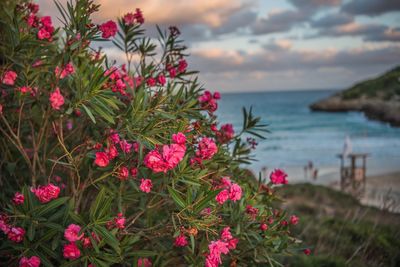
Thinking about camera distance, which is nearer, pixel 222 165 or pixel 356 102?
pixel 222 165

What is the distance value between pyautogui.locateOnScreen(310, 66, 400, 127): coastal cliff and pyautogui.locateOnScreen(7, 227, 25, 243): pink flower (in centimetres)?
4788

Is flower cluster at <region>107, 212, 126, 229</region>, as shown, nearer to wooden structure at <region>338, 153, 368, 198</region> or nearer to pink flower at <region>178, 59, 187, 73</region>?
pink flower at <region>178, 59, 187, 73</region>

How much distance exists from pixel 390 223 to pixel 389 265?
6.22 feet

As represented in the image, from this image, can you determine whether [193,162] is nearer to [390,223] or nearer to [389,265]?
[389,265]

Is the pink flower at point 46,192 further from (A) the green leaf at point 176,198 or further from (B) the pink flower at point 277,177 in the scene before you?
(B) the pink flower at point 277,177

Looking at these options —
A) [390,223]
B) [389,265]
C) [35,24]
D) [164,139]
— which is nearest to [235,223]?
[164,139]

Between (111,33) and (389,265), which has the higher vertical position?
(111,33)

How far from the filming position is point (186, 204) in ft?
7.94

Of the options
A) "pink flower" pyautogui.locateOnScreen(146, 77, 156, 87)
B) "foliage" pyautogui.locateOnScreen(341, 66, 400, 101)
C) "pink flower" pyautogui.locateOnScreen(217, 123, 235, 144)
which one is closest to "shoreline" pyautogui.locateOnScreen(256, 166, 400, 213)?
"pink flower" pyautogui.locateOnScreen(217, 123, 235, 144)

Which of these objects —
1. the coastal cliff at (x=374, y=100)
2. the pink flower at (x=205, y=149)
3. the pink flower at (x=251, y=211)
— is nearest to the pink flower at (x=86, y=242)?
the pink flower at (x=205, y=149)

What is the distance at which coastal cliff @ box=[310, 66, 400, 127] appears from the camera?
50812mm

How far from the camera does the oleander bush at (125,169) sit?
7.86 feet

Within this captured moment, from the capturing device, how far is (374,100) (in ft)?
193

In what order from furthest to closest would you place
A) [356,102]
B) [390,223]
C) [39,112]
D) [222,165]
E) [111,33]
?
[356,102]
[390,223]
[39,112]
[222,165]
[111,33]
